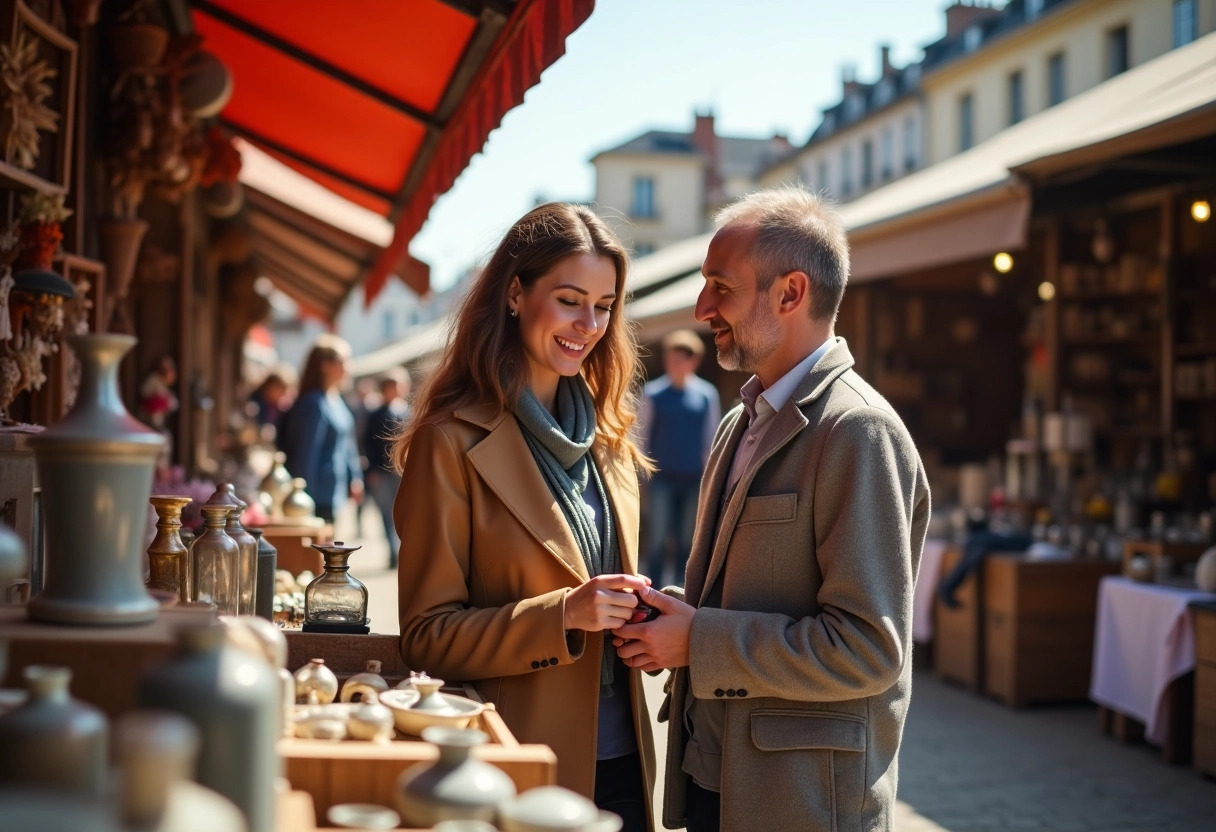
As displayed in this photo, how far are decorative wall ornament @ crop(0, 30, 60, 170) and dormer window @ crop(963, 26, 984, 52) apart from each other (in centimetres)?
3309

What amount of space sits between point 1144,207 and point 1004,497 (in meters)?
2.35

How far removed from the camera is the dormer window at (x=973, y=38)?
111ft

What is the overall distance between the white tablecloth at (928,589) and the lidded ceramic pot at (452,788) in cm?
698

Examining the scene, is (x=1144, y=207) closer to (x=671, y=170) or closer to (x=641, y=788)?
(x=641, y=788)

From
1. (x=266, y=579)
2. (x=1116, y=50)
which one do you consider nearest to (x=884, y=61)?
(x=1116, y=50)

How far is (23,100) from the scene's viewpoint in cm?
374

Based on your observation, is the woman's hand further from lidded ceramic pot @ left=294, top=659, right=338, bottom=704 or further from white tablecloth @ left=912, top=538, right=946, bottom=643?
white tablecloth @ left=912, top=538, right=946, bottom=643

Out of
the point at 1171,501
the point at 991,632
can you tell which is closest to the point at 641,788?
the point at 991,632

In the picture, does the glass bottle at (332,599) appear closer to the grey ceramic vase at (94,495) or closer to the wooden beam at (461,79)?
the grey ceramic vase at (94,495)

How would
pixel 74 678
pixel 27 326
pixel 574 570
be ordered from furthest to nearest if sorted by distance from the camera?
pixel 27 326, pixel 574 570, pixel 74 678

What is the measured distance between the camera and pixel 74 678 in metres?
1.46

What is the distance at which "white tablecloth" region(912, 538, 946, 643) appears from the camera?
26.6ft

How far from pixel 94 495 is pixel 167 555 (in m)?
1.07

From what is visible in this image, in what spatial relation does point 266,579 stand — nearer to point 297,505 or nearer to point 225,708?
point 225,708
